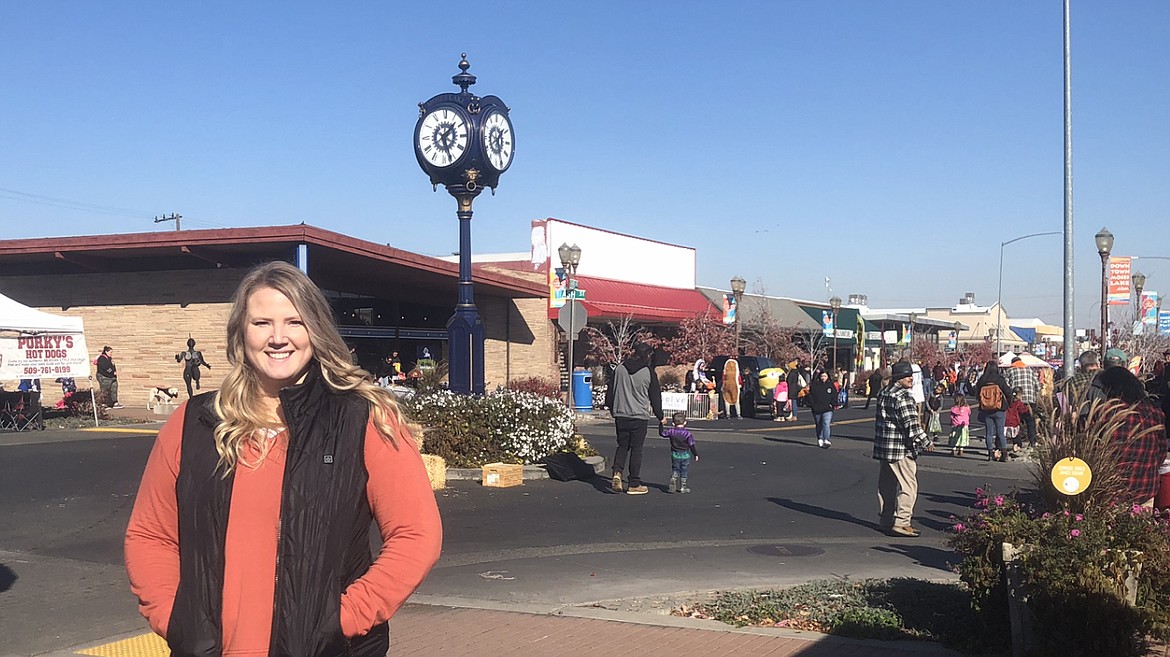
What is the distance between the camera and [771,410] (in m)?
32.2

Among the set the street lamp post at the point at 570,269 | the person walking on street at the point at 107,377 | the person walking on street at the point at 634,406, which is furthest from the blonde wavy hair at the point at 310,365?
the person walking on street at the point at 107,377

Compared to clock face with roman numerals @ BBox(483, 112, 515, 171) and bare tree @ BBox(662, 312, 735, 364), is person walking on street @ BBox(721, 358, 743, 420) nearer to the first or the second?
bare tree @ BBox(662, 312, 735, 364)

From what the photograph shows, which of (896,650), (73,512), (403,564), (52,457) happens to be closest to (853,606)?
(896,650)

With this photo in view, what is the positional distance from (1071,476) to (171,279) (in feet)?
81.1

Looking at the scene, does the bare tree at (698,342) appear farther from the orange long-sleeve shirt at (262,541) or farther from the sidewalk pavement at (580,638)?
the orange long-sleeve shirt at (262,541)

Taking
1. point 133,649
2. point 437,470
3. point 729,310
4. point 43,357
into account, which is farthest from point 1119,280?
point 133,649

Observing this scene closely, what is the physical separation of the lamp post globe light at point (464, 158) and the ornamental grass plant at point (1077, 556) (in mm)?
10847

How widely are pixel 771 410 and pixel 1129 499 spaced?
25856 millimetres

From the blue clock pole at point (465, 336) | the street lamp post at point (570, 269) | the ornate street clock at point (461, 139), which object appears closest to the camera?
the ornate street clock at point (461, 139)

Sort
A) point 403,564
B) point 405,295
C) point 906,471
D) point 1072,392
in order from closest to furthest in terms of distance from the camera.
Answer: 1. point 403,564
2. point 1072,392
3. point 906,471
4. point 405,295

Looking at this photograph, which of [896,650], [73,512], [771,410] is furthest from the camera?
[771,410]

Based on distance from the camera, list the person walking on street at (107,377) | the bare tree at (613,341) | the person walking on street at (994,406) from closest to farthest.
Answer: the person walking on street at (994,406), the person walking on street at (107,377), the bare tree at (613,341)

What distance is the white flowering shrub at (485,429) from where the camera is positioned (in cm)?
1470

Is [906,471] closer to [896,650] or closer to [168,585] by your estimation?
[896,650]
